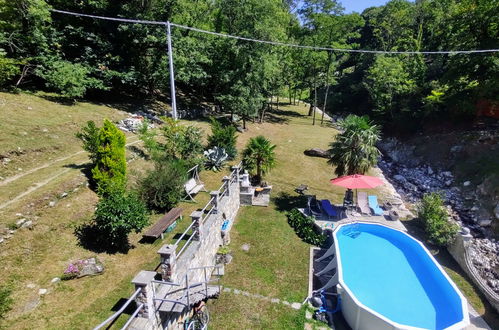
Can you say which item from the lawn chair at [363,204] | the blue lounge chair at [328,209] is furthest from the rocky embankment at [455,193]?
→ the blue lounge chair at [328,209]

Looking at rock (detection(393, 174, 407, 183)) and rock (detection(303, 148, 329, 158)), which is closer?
rock (detection(393, 174, 407, 183))

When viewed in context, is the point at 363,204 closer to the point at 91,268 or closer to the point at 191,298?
the point at 191,298

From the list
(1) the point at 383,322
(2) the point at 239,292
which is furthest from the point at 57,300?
(1) the point at 383,322

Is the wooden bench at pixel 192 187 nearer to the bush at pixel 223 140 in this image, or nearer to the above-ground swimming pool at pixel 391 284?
the bush at pixel 223 140

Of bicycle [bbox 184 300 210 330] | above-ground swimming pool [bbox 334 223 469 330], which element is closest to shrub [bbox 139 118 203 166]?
bicycle [bbox 184 300 210 330]

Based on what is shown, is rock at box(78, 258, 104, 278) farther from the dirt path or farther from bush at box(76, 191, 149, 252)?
the dirt path

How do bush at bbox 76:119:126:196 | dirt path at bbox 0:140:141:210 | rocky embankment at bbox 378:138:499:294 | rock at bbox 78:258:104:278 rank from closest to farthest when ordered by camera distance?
rock at bbox 78:258:104:278 < dirt path at bbox 0:140:141:210 < bush at bbox 76:119:126:196 < rocky embankment at bbox 378:138:499:294

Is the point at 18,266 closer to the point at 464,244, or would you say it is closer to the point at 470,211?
the point at 464,244
